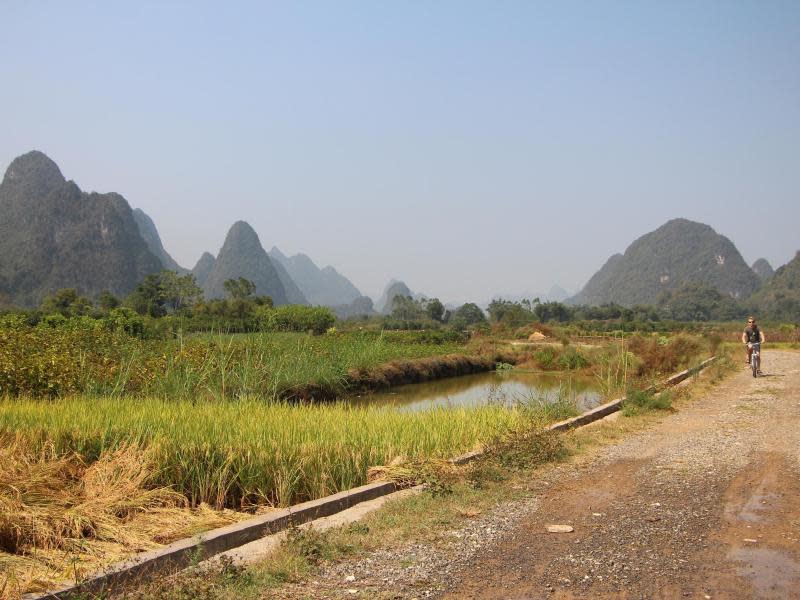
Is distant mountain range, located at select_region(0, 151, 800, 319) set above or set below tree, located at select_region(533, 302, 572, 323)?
above

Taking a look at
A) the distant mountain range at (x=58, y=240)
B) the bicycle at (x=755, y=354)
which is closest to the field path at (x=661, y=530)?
the bicycle at (x=755, y=354)

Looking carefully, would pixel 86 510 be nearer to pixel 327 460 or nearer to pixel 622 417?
pixel 327 460

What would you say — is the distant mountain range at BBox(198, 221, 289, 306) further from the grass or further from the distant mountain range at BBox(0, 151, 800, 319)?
the grass

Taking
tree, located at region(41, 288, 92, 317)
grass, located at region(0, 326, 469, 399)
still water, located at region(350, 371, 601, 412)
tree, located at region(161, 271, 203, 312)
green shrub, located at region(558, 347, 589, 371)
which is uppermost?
tree, located at region(161, 271, 203, 312)

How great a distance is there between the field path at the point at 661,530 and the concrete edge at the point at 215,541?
4.10 feet

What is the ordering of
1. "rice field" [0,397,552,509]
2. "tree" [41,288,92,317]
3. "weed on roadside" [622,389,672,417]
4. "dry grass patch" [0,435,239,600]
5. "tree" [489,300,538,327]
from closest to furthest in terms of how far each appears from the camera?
"dry grass patch" [0,435,239,600], "rice field" [0,397,552,509], "weed on roadside" [622,389,672,417], "tree" [41,288,92,317], "tree" [489,300,538,327]

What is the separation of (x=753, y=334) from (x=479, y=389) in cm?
698

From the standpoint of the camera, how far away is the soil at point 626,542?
351cm

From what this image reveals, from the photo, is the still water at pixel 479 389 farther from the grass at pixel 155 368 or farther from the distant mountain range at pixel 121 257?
the distant mountain range at pixel 121 257

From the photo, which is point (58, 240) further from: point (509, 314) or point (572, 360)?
point (572, 360)

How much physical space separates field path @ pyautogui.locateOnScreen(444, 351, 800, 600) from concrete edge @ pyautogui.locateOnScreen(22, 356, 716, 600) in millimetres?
1250

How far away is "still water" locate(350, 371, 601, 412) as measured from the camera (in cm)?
1558

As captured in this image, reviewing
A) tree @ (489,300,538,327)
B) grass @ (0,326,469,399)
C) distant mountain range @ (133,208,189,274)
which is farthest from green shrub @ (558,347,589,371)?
distant mountain range @ (133,208,189,274)

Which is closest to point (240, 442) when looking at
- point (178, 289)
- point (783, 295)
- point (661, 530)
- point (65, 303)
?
point (661, 530)
